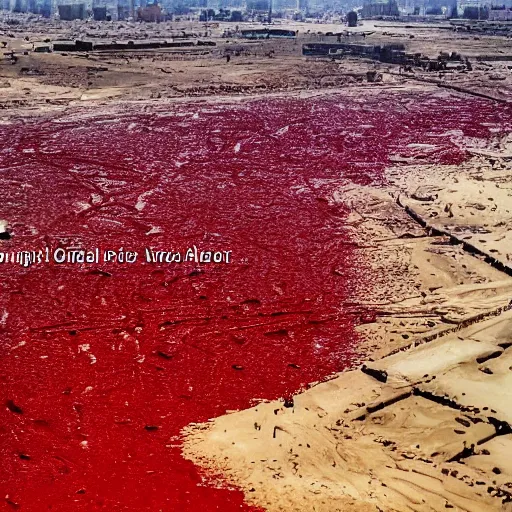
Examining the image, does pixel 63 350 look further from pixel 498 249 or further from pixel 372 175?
pixel 372 175

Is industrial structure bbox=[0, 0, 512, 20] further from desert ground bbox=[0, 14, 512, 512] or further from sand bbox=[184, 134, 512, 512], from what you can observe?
sand bbox=[184, 134, 512, 512]

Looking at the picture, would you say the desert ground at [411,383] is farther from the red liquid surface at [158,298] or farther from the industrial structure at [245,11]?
the industrial structure at [245,11]

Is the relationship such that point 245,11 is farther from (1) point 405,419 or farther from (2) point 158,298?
(1) point 405,419

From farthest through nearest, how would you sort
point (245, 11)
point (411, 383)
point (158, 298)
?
point (245, 11), point (158, 298), point (411, 383)

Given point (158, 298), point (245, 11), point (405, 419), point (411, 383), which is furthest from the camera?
point (245, 11)

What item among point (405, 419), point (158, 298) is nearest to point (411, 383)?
point (405, 419)

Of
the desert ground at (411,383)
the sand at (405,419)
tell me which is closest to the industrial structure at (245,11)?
the desert ground at (411,383)

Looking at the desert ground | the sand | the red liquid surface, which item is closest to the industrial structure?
the red liquid surface

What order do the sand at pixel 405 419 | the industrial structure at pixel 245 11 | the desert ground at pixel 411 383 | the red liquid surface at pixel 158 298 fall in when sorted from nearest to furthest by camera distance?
the sand at pixel 405 419 < the desert ground at pixel 411 383 < the red liquid surface at pixel 158 298 < the industrial structure at pixel 245 11
